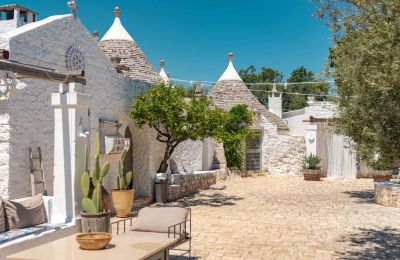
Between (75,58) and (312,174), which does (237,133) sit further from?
(75,58)

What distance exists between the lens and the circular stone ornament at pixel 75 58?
969 centimetres

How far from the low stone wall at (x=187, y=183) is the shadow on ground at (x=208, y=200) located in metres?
0.30

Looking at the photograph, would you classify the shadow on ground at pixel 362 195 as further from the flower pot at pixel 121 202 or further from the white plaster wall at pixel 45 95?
the white plaster wall at pixel 45 95

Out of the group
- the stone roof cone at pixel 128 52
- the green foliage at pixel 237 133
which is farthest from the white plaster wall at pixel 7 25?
the green foliage at pixel 237 133

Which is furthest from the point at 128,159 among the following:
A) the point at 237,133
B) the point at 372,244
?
the point at 237,133

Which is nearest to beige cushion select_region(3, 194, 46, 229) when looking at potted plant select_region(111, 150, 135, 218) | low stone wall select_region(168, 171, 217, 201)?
potted plant select_region(111, 150, 135, 218)

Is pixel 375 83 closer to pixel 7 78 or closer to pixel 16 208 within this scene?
pixel 7 78

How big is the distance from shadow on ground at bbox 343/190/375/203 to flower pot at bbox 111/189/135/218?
290 inches

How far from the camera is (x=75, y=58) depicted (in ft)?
32.5

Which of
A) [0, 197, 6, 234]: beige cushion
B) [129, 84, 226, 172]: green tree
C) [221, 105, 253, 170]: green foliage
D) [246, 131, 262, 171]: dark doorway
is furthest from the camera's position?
[246, 131, 262, 171]: dark doorway

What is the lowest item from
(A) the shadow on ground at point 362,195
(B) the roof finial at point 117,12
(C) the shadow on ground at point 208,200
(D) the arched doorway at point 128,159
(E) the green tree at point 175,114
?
(A) the shadow on ground at point 362,195

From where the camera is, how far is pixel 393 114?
5.46 meters

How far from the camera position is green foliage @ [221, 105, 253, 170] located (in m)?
20.5

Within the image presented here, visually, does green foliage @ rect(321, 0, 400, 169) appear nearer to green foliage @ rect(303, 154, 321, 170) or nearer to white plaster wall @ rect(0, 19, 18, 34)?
white plaster wall @ rect(0, 19, 18, 34)
